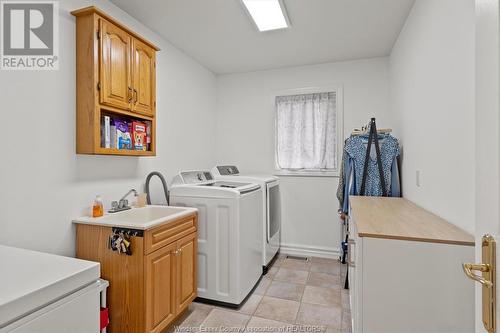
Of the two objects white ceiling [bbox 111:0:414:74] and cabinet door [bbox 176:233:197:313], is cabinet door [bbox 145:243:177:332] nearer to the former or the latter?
cabinet door [bbox 176:233:197:313]

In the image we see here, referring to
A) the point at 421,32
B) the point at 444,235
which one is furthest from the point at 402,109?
the point at 444,235

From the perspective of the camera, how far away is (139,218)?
2010 mm

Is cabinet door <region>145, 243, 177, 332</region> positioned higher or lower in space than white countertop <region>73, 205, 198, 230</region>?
lower

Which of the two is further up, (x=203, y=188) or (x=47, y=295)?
(x=203, y=188)

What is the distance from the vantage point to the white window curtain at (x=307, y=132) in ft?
11.3

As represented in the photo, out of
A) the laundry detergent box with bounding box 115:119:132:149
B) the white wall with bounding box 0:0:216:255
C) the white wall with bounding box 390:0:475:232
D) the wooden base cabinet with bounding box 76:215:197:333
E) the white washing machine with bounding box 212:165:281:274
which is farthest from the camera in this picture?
the white washing machine with bounding box 212:165:281:274

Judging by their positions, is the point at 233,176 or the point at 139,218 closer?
the point at 139,218

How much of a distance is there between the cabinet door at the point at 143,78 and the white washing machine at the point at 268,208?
1.28 m

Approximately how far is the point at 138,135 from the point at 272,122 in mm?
1948

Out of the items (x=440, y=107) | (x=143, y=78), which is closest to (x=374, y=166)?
(x=440, y=107)
